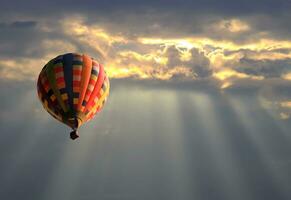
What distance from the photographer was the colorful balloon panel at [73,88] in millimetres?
105875

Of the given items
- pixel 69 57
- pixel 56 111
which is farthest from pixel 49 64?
pixel 56 111

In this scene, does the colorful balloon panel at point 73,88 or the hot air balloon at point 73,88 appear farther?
the colorful balloon panel at point 73,88

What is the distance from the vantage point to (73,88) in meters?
108

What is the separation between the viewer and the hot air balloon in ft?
347

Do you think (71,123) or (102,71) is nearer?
(71,123)

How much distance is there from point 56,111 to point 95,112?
27.1ft

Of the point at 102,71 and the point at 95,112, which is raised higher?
the point at 102,71

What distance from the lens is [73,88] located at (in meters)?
108

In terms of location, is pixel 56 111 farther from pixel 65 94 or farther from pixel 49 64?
pixel 49 64

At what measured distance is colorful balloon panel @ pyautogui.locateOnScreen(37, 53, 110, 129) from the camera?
106 metres

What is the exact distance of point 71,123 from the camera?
104312 mm

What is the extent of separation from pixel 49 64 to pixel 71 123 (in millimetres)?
A: 15217

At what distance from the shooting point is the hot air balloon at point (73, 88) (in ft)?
347

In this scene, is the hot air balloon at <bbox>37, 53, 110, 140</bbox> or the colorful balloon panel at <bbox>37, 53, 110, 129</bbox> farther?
the colorful balloon panel at <bbox>37, 53, 110, 129</bbox>
